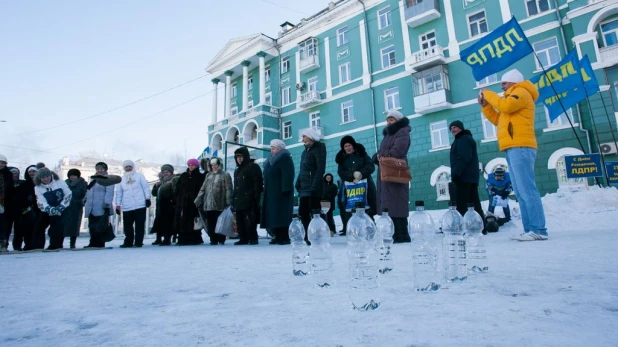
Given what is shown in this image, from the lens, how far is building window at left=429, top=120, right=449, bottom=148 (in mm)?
16658

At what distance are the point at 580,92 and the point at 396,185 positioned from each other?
22.3 feet

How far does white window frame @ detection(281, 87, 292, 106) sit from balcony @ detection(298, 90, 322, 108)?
1.99 meters

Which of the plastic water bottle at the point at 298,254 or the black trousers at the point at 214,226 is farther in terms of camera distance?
the black trousers at the point at 214,226

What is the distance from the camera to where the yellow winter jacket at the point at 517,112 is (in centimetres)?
391

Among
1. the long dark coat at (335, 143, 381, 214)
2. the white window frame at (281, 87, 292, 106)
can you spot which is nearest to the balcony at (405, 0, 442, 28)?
the white window frame at (281, 87, 292, 106)

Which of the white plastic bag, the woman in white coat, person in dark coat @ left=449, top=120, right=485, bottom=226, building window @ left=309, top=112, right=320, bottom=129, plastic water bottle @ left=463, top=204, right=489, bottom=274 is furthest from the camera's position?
building window @ left=309, top=112, right=320, bottom=129

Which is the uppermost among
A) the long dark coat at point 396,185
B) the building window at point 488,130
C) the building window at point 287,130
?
the building window at point 287,130

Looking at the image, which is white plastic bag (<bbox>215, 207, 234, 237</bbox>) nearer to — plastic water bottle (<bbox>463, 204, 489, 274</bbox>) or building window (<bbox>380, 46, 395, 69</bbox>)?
plastic water bottle (<bbox>463, 204, 489, 274</bbox>)

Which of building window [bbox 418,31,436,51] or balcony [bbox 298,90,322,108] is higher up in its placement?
building window [bbox 418,31,436,51]

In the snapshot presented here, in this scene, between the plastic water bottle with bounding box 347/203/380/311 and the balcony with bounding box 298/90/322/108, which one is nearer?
the plastic water bottle with bounding box 347/203/380/311

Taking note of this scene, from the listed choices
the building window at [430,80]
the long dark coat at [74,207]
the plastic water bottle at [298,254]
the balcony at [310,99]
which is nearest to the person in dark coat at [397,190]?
the plastic water bottle at [298,254]

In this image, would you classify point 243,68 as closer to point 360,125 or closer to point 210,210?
point 360,125

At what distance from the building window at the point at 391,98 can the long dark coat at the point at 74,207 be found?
605 inches

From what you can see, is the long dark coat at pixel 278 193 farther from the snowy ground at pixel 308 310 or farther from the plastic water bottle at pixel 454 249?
the plastic water bottle at pixel 454 249
